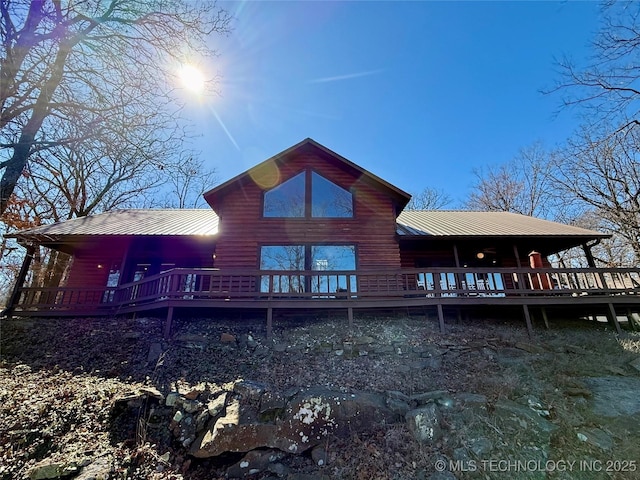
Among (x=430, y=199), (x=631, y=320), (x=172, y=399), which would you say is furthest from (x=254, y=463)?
(x=430, y=199)

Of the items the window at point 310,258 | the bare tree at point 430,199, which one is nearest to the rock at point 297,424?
the window at point 310,258

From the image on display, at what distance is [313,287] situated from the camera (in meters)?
9.72

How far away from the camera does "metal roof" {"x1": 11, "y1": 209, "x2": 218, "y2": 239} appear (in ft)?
36.1

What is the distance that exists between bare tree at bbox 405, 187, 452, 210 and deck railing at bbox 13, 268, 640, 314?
55.7 feet

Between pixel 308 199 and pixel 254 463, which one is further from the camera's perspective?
pixel 308 199

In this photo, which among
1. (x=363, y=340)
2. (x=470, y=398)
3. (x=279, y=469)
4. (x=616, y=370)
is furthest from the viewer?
(x=363, y=340)

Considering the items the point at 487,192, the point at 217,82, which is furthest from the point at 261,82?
the point at 487,192

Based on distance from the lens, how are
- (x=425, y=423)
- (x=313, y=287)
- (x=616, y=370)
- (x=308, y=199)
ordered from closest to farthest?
(x=425, y=423)
(x=616, y=370)
(x=313, y=287)
(x=308, y=199)

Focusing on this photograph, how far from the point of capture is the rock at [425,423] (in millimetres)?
4832

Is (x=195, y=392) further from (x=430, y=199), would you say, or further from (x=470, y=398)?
(x=430, y=199)

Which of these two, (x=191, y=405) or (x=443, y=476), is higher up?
(x=191, y=405)

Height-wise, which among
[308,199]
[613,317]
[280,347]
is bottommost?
[280,347]

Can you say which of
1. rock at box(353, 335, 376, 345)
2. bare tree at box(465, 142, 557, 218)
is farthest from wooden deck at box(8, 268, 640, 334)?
bare tree at box(465, 142, 557, 218)

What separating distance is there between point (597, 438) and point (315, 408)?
459cm
